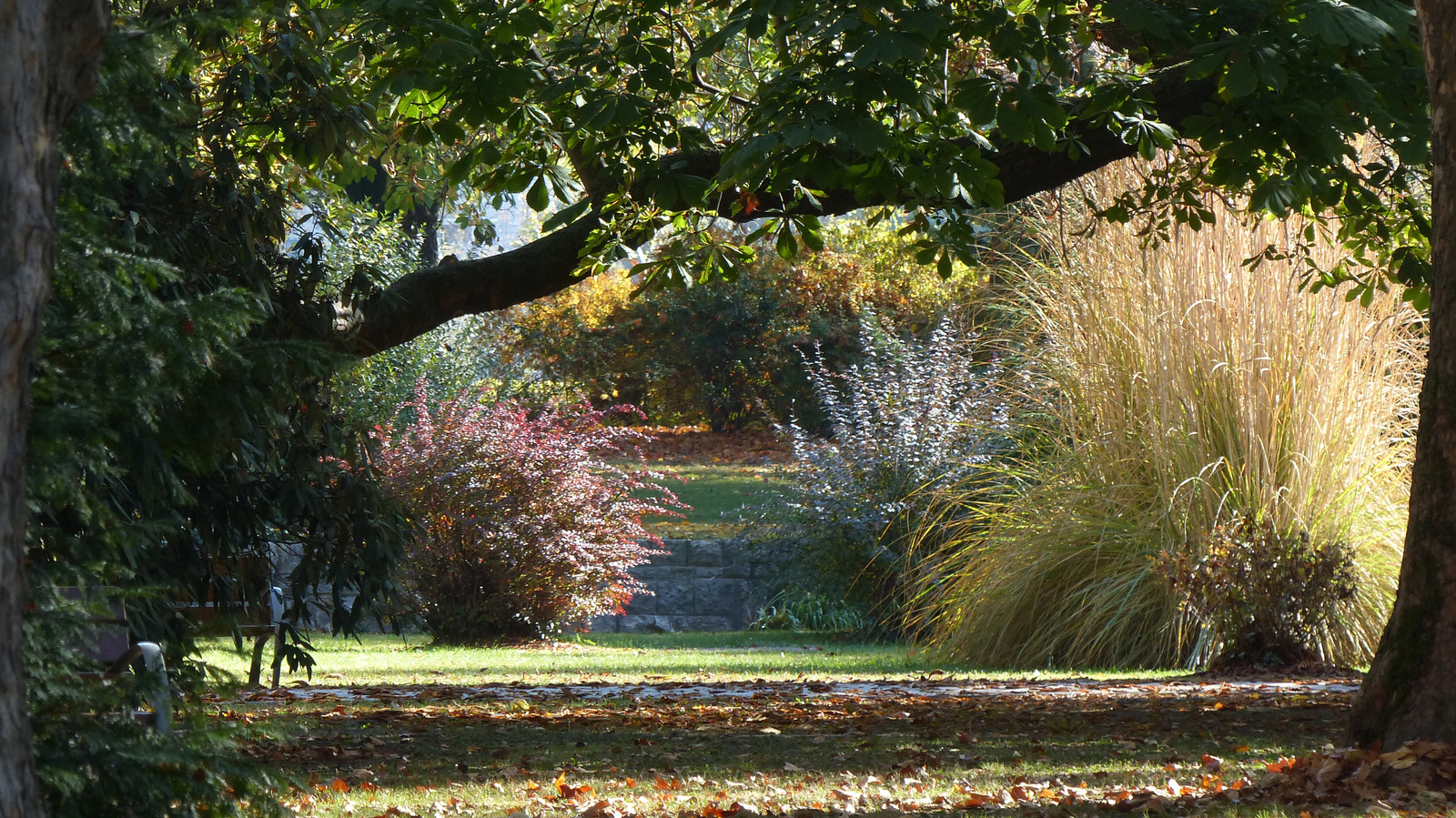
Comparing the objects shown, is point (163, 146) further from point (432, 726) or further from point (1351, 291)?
point (1351, 291)

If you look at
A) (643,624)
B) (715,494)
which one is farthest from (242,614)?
(715,494)

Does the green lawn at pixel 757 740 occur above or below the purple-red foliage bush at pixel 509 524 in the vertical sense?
below

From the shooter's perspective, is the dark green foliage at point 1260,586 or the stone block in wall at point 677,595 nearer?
the dark green foliage at point 1260,586

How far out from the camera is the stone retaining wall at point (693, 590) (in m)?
15.0

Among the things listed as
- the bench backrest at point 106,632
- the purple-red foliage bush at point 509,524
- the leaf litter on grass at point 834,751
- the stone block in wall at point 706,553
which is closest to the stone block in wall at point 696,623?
the stone block in wall at point 706,553

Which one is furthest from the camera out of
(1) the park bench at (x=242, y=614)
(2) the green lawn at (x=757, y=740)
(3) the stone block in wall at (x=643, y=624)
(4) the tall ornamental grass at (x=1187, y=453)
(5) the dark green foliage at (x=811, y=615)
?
(3) the stone block in wall at (x=643, y=624)

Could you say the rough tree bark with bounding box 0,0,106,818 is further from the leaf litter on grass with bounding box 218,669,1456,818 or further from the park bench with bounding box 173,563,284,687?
the park bench with bounding box 173,563,284,687

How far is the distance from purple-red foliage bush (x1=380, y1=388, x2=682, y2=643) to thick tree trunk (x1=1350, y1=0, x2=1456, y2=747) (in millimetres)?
8332

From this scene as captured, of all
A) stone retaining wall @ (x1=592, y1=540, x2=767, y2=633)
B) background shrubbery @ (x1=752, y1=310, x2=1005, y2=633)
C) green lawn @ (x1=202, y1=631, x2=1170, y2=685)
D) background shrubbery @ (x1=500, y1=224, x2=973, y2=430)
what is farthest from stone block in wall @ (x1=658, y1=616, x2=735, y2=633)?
background shrubbery @ (x1=500, y1=224, x2=973, y2=430)

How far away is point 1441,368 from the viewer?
438 cm

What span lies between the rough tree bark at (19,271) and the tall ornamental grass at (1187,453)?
26.3 ft

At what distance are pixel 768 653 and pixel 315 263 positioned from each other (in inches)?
247

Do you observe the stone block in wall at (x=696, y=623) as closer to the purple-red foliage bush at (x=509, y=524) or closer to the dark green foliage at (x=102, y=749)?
the purple-red foliage bush at (x=509, y=524)

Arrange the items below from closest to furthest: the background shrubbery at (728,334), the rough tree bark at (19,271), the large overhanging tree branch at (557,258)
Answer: the rough tree bark at (19,271), the large overhanging tree branch at (557,258), the background shrubbery at (728,334)
